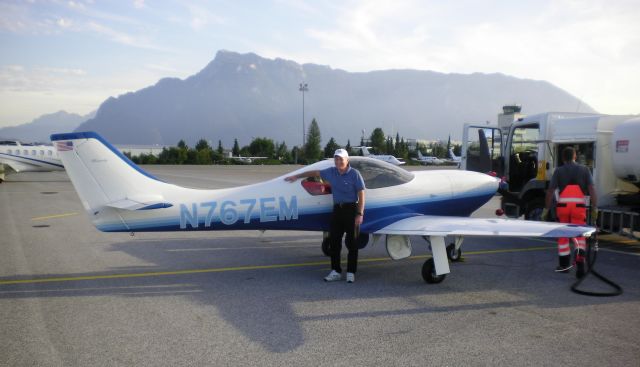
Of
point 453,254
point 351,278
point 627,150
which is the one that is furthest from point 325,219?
point 627,150

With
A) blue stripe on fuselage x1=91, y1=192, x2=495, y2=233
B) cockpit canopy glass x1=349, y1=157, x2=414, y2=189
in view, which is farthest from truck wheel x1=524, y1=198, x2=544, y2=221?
cockpit canopy glass x1=349, y1=157, x2=414, y2=189

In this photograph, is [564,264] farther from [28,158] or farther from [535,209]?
[28,158]

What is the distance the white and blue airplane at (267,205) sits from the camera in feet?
22.2

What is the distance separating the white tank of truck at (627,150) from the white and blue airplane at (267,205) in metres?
3.57

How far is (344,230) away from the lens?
7098 millimetres

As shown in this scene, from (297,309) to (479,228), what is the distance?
9.76 ft

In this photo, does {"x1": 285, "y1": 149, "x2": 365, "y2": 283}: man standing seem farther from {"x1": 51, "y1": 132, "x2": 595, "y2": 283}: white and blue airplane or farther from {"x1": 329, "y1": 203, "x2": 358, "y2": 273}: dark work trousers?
{"x1": 51, "y1": 132, "x2": 595, "y2": 283}: white and blue airplane

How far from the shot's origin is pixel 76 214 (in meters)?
15.0

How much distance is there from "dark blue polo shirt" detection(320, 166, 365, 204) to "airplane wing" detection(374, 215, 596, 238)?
0.90 metres

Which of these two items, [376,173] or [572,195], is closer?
[572,195]

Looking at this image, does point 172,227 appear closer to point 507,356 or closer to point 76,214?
point 507,356

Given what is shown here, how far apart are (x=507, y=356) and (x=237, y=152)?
334ft

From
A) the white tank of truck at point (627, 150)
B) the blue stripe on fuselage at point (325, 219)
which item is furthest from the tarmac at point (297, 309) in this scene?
the white tank of truck at point (627, 150)

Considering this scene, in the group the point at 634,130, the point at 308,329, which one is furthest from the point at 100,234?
the point at 634,130
